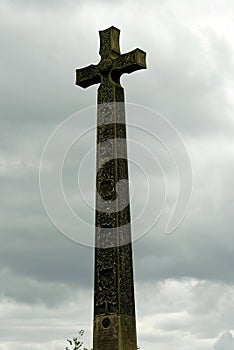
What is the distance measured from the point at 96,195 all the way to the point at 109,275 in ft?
6.34

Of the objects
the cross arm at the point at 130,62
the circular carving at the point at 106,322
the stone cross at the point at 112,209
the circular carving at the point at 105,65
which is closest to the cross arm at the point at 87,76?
the stone cross at the point at 112,209

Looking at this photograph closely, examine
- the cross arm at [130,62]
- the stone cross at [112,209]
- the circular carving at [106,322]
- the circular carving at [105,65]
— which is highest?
the circular carving at [105,65]

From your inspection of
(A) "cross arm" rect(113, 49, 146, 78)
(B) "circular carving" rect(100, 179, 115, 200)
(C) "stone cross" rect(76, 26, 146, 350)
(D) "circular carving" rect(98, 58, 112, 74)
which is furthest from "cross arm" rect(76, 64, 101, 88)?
(B) "circular carving" rect(100, 179, 115, 200)

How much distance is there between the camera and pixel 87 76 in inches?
653

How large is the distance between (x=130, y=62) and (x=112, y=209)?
11.6 feet

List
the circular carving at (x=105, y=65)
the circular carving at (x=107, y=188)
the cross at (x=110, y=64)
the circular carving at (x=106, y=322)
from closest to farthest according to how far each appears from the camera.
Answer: the circular carving at (x=106, y=322)
the circular carving at (x=107, y=188)
the cross at (x=110, y=64)
the circular carving at (x=105, y=65)

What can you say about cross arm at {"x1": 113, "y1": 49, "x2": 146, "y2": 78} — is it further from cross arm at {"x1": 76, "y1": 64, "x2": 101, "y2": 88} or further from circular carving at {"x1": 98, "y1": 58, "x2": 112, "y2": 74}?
cross arm at {"x1": 76, "y1": 64, "x2": 101, "y2": 88}

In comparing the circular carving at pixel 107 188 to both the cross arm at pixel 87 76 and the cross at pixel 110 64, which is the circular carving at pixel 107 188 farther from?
the cross arm at pixel 87 76

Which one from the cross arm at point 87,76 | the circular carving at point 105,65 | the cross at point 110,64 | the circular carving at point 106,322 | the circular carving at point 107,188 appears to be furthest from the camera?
the cross arm at point 87,76

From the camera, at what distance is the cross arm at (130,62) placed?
51.2 feet

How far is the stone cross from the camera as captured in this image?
13.7 m

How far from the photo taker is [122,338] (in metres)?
13.4

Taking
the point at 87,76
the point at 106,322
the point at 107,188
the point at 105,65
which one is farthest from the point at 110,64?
the point at 106,322

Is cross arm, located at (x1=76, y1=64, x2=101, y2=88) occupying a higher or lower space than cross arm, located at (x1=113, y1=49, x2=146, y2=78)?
higher
